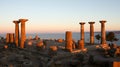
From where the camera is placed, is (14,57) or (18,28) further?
(18,28)

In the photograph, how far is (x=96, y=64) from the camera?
2222 cm

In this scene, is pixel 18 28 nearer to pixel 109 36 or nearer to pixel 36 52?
pixel 36 52

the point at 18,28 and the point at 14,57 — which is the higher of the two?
the point at 18,28

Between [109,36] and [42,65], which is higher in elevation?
[109,36]

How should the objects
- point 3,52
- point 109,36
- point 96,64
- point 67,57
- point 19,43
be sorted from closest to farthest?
point 96,64
point 67,57
point 3,52
point 19,43
point 109,36

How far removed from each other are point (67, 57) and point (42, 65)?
442cm

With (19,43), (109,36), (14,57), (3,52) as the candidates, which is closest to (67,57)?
(14,57)

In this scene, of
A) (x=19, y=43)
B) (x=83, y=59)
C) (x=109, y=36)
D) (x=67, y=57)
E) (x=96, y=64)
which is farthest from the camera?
(x=109, y=36)

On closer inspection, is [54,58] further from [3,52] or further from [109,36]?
[109,36]

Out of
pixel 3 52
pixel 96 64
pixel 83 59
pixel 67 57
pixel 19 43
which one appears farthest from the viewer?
pixel 19 43

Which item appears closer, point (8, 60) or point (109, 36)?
point (8, 60)

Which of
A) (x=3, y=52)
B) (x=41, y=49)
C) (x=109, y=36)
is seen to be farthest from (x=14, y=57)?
(x=109, y=36)

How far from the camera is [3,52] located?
28250 millimetres

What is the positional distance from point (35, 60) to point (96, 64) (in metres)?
7.23
